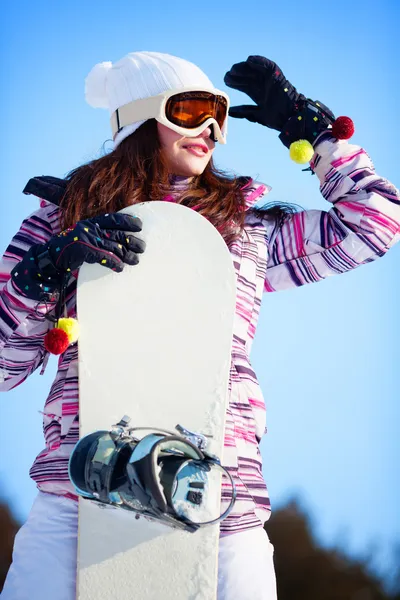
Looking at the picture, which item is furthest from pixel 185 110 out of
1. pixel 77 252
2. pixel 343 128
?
pixel 77 252

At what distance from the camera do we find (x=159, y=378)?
8.17ft

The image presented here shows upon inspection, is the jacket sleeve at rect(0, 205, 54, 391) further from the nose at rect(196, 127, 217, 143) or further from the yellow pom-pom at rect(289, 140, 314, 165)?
the yellow pom-pom at rect(289, 140, 314, 165)

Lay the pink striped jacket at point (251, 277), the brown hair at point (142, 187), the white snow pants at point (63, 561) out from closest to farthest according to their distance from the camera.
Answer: the white snow pants at point (63, 561) → the pink striped jacket at point (251, 277) → the brown hair at point (142, 187)

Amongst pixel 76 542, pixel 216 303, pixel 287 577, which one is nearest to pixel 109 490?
pixel 76 542

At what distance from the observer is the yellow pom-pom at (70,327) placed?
2506 mm

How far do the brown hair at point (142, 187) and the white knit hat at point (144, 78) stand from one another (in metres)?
0.10

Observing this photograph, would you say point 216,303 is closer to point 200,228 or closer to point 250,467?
point 200,228

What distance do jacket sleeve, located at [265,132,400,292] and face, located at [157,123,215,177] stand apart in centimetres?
31

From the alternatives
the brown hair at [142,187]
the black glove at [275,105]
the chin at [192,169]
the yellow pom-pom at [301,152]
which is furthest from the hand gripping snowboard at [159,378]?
the black glove at [275,105]

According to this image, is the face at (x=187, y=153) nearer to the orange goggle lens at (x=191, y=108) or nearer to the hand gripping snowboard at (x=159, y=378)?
the orange goggle lens at (x=191, y=108)

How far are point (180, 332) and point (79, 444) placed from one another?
468 mm

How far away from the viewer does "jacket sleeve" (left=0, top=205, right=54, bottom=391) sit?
2.61 meters

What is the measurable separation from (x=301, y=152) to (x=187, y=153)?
0.38m

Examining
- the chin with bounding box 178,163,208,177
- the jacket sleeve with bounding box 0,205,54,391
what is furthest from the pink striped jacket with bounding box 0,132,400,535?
the chin with bounding box 178,163,208,177
